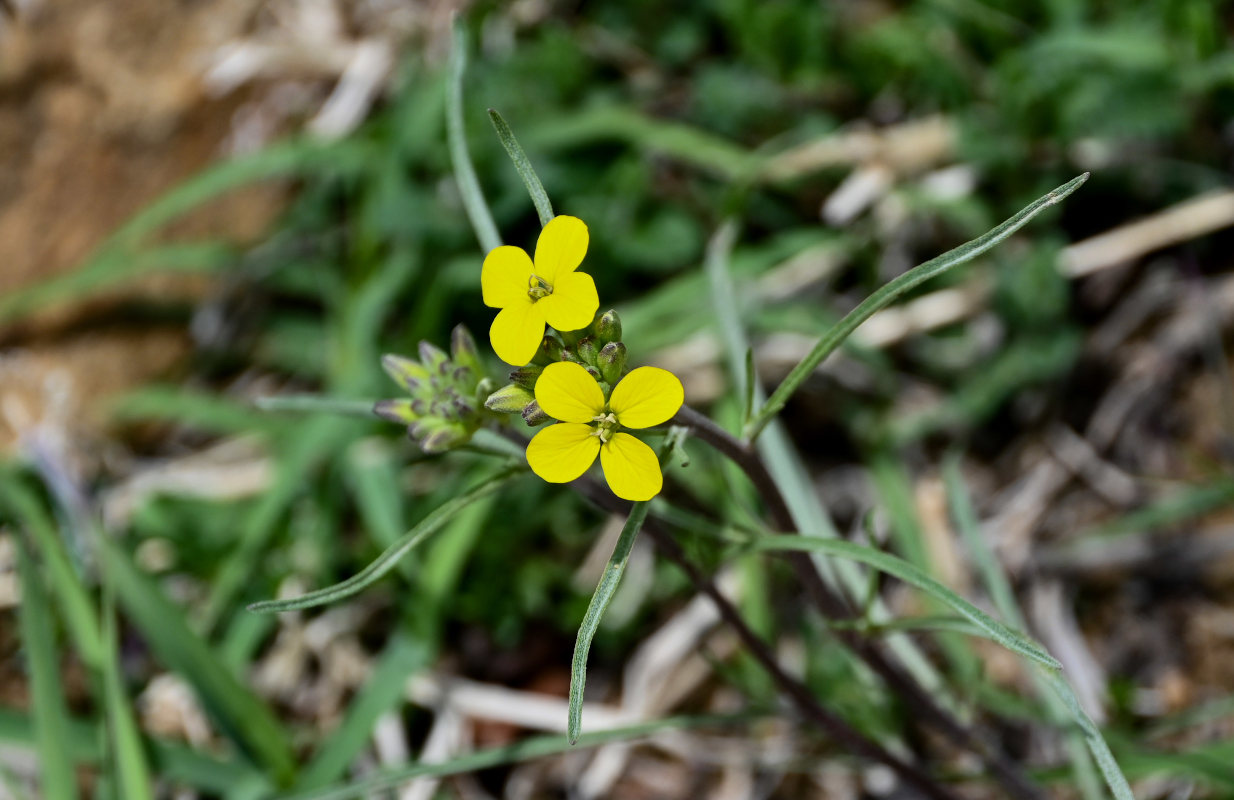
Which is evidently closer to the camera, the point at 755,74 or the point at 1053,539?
the point at 1053,539

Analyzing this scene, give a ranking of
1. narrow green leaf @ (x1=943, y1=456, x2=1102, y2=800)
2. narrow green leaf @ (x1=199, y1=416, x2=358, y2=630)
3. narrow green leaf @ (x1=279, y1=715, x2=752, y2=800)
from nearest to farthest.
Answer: narrow green leaf @ (x1=279, y1=715, x2=752, y2=800), narrow green leaf @ (x1=943, y1=456, x2=1102, y2=800), narrow green leaf @ (x1=199, y1=416, x2=358, y2=630)

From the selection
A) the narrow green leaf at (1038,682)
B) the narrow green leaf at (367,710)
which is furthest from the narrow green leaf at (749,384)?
the narrow green leaf at (367,710)

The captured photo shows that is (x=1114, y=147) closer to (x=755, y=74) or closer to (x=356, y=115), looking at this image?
(x=755, y=74)

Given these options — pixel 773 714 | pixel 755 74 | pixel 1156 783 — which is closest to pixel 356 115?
pixel 755 74

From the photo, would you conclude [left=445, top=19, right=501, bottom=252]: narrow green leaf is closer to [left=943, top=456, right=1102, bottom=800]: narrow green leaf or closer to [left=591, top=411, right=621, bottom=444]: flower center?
[left=591, top=411, right=621, bottom=444]: flower center

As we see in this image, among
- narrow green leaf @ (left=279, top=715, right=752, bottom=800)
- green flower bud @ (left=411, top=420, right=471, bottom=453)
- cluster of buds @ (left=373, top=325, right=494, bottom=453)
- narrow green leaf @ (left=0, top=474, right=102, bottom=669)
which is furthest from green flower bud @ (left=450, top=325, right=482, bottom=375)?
narrow green leaf @ (left=0, top=474, right=102, bottom=669)

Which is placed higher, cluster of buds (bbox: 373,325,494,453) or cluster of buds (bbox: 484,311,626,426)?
cluster of buds (bbox: 484,311,626,426)

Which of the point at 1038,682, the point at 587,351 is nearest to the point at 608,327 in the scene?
the point at 587,351
